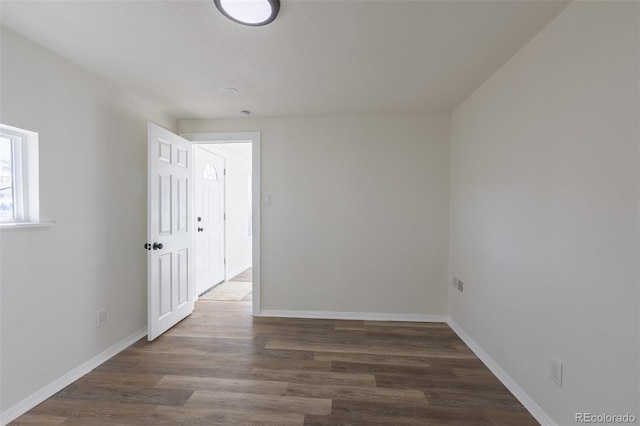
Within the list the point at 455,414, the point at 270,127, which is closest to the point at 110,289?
the point at 270,127

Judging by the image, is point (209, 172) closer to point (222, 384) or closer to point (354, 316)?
point (354, 316)

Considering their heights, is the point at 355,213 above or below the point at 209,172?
below

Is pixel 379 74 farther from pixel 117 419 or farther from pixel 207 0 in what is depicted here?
pixel 117 419

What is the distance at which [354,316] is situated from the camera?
3258mm

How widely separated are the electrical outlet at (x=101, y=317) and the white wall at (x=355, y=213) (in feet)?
4.90

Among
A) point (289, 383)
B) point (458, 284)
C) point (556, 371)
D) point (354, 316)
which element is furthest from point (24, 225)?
point (458, 284)

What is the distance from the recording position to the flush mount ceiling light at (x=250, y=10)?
4.59 feet

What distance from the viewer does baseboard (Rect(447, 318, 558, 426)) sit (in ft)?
5.46

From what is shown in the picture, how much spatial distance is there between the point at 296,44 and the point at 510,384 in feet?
8.94

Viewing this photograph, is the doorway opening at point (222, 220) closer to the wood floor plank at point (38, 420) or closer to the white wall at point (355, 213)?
the white wall at point (355, 213)

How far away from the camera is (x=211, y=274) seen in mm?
4422

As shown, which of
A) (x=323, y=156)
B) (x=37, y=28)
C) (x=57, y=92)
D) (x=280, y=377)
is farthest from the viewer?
(x=323, y=156)

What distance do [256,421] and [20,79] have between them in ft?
8.27

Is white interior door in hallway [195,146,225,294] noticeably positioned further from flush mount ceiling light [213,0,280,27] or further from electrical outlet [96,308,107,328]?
→ flush mount ceiling light [213,0,280,27]
